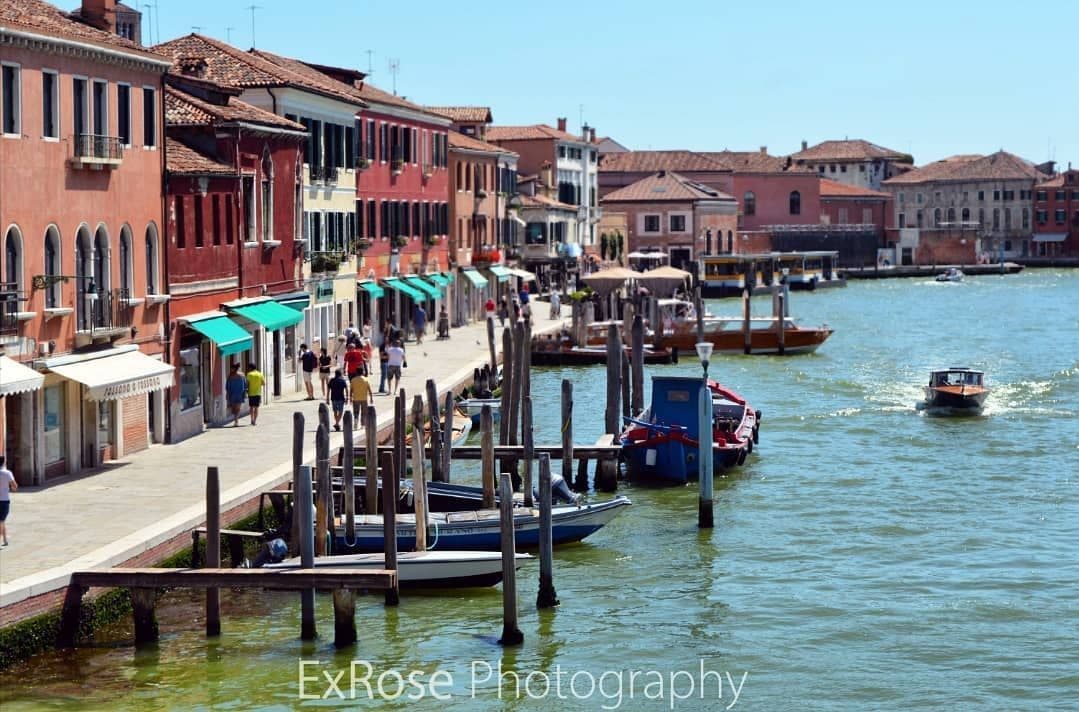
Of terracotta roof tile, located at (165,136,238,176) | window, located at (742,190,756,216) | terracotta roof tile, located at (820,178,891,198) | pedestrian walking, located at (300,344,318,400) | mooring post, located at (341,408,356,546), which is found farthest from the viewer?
terracotta roof tile, located at (820,178,891,198)

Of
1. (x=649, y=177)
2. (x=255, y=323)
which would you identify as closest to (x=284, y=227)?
(x=255, y=323)

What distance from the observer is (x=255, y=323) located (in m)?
34.0

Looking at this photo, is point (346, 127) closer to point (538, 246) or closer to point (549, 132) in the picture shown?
point (538, 246)

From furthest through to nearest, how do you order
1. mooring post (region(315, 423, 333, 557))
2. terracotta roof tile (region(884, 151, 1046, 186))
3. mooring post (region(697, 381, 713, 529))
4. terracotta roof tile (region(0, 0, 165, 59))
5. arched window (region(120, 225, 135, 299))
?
terracotta roof tile (region(884, 151, 1046, 186)), arched window (region(120, 225, 135, 299)), mooring post (region(697, 381, 713, 529)), terracotta roof tile (region(0, 0, 165, 59)), mooring post (region(315, 423, 333, 557))

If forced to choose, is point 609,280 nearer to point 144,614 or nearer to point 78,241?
point 78,241

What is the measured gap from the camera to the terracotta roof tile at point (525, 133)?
93.4 m

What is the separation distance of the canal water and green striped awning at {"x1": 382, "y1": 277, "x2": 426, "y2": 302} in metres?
16.1

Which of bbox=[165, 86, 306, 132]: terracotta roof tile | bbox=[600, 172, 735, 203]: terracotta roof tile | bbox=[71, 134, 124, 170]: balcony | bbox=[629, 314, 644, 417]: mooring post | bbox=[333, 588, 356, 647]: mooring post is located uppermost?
bbox=[600, 172, 735, 203]: terracotta roof tile

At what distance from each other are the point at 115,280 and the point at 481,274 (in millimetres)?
41224

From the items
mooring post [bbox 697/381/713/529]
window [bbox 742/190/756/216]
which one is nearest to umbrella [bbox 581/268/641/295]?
mooring post [bbox 697/381/713/529]

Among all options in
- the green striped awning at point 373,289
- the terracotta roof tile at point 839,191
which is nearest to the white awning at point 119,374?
the green striped awning at point 373,289

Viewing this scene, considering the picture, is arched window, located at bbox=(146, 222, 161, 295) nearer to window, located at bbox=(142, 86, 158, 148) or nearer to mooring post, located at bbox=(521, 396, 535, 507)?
window, located at bbox=(142, 86, 158, 148)

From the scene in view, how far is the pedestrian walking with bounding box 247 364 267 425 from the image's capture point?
3253 centimetres

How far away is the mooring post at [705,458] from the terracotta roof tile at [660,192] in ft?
293
